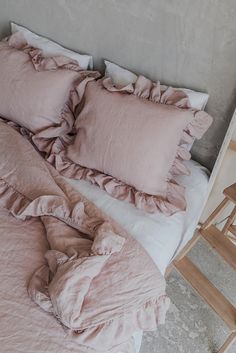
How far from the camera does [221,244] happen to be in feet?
4.29

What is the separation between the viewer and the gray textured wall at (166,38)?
3.96ft

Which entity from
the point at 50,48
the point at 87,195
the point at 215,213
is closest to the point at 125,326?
the point at 87,195

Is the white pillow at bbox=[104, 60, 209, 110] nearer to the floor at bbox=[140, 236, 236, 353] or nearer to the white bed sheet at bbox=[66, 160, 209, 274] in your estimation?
the white bed sheet at bbox=[66, 160, 209, 274]

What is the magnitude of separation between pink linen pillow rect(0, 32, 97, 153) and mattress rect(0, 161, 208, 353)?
0.95 feet

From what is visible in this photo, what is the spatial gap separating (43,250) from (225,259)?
0.64 meters

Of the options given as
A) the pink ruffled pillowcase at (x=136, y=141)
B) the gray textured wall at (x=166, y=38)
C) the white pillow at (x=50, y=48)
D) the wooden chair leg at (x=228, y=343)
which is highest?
the gray textured wall at (x=166, y=38)

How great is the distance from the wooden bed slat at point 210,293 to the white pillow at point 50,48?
3.00 feet

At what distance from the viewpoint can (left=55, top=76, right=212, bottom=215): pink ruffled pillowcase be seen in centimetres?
120

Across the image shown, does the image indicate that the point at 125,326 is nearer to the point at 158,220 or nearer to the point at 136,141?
the point at 158,220

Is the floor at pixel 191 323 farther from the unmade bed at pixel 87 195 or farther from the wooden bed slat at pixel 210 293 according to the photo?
the unmade bed at pixel 87 195

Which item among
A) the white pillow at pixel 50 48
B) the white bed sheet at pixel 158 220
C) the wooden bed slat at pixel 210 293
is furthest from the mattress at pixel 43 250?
A: the white pillow at pixel 50 48

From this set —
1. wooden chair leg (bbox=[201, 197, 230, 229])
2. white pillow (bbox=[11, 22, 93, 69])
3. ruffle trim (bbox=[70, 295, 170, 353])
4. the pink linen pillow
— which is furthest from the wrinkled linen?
white pillow (bbox=[11, 22, 93, 69])

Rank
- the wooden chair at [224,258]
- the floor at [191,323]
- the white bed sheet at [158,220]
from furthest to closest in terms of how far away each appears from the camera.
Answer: the floor at [191,323] < the wooden chair at [224,258] < the white bed sheet at [158,220]

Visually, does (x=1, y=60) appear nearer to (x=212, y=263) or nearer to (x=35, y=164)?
(x=35, y=164)
